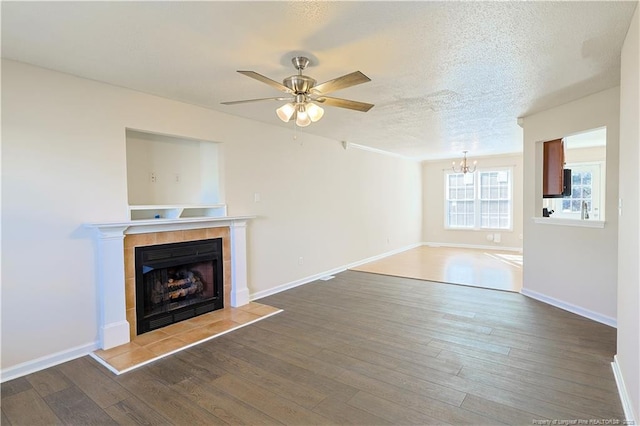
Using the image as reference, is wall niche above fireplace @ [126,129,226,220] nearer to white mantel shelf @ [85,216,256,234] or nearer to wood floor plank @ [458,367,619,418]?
white mantel shelf @ [85,216,256,234]

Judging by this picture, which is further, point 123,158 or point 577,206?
point 577,206

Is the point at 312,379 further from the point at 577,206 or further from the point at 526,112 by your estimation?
the point at 577,206

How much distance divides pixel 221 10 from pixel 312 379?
2682mm

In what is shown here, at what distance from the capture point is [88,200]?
305 centimetres

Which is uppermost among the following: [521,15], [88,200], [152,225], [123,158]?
[521,15]

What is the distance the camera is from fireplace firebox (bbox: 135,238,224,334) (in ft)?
11.2

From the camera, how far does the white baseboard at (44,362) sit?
2607mm

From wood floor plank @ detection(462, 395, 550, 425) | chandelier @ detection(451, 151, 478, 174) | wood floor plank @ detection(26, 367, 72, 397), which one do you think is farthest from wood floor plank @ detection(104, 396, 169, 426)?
chandelier @ detection(451, 151, 478, 174)

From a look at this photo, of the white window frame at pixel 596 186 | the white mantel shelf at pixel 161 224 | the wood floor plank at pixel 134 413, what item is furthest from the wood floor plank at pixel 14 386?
the white window frame at pixel 596 186

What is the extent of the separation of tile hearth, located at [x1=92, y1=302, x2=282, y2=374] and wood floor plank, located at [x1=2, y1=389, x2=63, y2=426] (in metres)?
0.49

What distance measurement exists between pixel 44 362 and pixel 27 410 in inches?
27.0

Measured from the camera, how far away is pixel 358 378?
254cm

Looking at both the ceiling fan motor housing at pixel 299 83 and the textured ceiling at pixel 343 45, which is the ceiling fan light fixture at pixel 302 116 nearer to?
the ceiling fan motor housing at pixel 299 83

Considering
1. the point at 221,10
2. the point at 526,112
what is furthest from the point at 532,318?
the point at 221,10
